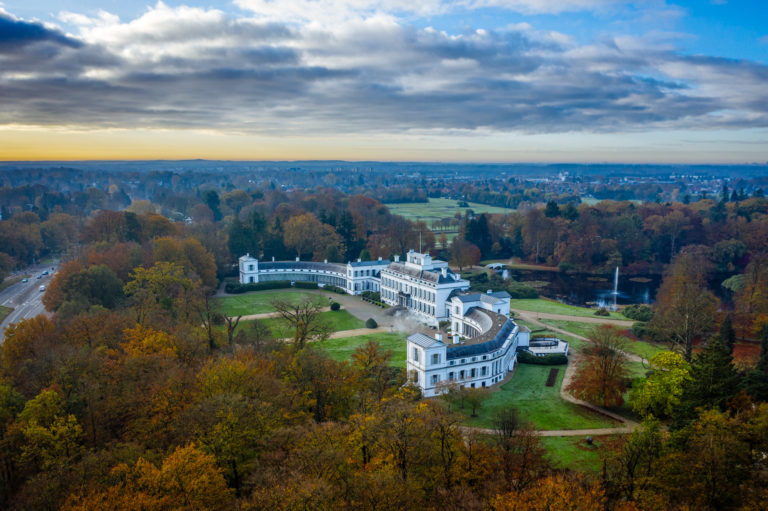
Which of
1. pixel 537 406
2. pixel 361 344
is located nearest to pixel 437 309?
pixel 361 344

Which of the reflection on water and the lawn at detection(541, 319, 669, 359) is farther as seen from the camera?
the reflection on water

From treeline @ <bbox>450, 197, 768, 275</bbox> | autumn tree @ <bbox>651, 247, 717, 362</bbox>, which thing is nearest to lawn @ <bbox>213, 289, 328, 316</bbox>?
autumn tree @ <bbox>651, 247, 717, 362</bbox>

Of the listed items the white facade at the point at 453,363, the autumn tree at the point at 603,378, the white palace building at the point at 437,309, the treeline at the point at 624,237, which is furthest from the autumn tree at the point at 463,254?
the autumn tree at the point at 603,378

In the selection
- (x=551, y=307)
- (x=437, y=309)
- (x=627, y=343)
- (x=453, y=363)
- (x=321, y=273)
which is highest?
(x=321, y=273)

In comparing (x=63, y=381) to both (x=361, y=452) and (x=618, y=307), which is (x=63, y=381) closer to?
(x=361, y=452)

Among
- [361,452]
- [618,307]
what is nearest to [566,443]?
[361,452]

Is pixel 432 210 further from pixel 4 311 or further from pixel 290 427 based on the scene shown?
pixel 290 427

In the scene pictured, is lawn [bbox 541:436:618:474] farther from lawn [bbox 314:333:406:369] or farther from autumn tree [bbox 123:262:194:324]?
autumn tree [bbox 123:262:194:324]
